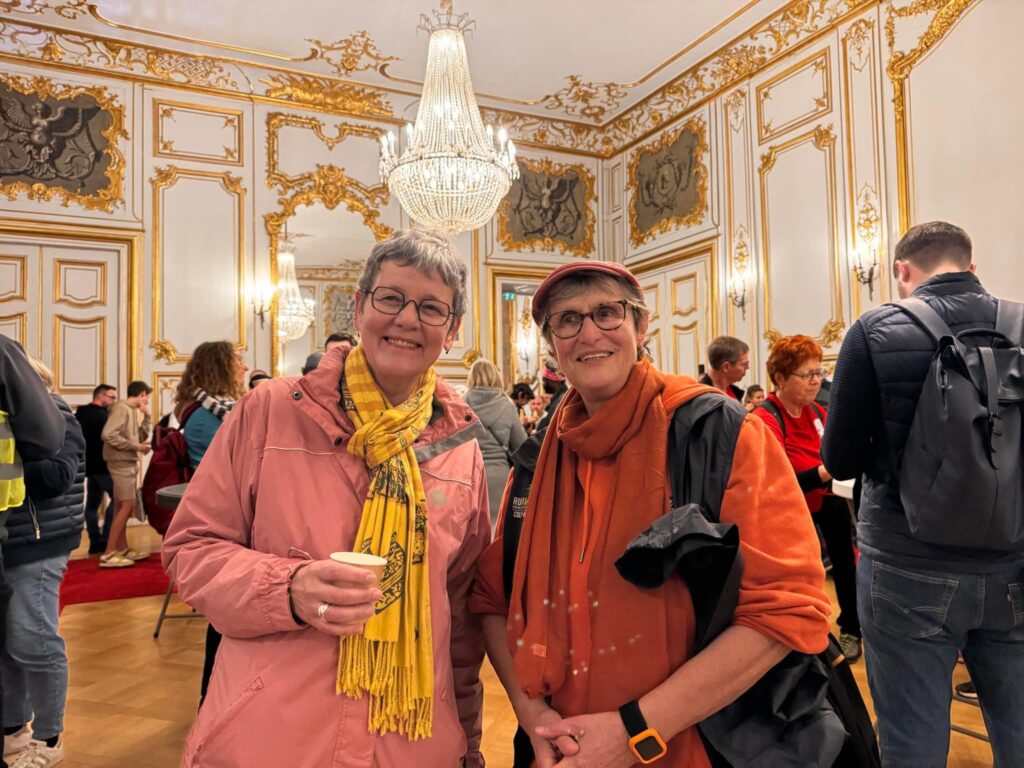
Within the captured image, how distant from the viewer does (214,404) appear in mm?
3244

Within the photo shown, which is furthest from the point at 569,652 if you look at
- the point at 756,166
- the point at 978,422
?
the point at 756,166

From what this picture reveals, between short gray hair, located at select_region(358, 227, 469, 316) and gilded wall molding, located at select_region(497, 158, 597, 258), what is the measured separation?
25.2 feet

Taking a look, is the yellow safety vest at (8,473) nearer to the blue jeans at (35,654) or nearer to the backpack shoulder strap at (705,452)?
the blue jeans at (35,654)

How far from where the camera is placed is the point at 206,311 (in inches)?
300

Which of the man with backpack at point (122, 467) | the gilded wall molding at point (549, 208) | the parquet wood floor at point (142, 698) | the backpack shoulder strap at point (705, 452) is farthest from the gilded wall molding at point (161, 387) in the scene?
the backpack shoulder strap at point (705, 452)

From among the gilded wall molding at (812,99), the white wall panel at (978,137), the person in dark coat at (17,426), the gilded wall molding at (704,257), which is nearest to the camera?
the person in dark coat at (17,426)

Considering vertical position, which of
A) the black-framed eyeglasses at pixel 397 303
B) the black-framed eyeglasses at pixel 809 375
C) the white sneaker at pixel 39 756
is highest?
the black-framed eyeglasses at pixel 397 303

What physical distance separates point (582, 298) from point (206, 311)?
722cm

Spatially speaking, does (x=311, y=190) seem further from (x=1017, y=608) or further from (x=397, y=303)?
(x=1017, y=608)

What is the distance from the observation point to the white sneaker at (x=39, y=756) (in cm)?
238

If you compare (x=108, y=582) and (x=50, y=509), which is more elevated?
(x=50, y=509)

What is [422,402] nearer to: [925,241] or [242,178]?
[925,241]

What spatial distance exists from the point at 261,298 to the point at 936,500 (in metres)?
7.41

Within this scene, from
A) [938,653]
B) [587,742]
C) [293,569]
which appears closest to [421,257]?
[293,569]
